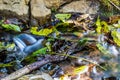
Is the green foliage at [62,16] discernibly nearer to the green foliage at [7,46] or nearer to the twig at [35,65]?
the twig at [35,65]

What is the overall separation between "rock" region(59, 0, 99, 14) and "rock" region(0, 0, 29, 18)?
0.65 m

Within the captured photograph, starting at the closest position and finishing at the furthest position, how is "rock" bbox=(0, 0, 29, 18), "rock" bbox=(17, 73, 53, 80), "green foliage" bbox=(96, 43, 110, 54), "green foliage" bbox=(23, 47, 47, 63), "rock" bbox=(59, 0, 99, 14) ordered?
"rock" bbox=(17, 73, 53, 80)
"green foliage" bbox=(23, 47, 47, 63)
"green foliage" bbox=(96, 43, 110, 54)
"rock" bbox=(0, 0, 29, 18)
"rock" bbox=(59, 0, 99, 14)

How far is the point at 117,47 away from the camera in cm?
398

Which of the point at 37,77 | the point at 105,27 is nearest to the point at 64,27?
the point at 105,27

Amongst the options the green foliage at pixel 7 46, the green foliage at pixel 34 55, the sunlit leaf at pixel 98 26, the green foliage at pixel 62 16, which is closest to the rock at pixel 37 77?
the green foliage at pixel 34 55

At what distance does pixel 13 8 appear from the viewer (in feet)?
14.8

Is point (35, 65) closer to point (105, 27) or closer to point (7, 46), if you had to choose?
point (7, 46)

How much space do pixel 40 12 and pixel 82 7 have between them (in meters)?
0.80

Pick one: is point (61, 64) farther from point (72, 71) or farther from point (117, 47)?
point (117, 47)

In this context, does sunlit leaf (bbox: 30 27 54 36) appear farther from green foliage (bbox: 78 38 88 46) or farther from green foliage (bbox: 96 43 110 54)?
green foliage (bbox: 96 43 110 54)

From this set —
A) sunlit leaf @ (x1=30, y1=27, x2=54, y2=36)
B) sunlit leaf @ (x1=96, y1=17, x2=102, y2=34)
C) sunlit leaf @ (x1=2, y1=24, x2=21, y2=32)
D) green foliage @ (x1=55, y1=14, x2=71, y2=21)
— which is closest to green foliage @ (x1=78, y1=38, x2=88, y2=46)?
sunlit leaf @ (x1=96, y1=17, x2=102, y2=34)

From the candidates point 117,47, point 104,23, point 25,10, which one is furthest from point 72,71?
point 25,10

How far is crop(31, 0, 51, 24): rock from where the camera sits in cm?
445

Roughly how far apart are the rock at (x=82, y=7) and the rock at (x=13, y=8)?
2.14 feet
